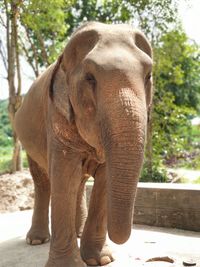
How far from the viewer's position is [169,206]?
16.0ft

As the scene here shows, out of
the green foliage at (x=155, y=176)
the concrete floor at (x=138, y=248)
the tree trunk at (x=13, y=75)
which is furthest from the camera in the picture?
the green foliage at (x=155, y=176)

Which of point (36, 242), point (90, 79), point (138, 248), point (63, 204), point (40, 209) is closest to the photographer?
point (90, 79)

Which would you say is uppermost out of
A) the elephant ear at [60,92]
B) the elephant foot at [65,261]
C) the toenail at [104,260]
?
the elephant ear at [60,92]

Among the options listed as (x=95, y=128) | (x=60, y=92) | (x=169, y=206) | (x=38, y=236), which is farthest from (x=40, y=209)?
(x=95, y=128)

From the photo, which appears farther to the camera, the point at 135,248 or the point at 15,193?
the point at 15,193

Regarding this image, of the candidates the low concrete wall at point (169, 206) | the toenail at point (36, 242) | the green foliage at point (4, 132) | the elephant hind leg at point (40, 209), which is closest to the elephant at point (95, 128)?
the elephant hind leg at point (40, 209)

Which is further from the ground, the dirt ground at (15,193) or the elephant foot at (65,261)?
the elephant foot at (65,261)

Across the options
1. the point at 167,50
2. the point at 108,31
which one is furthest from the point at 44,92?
the point at 167,50

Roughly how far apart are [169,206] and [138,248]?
40.7 inches

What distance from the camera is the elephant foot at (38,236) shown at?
4297 millimetres

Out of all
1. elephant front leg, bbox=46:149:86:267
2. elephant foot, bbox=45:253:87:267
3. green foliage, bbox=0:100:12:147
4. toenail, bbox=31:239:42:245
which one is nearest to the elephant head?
elephant front leg, bbox=46:149:86:267

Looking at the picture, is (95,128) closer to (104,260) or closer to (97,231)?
(97,231)

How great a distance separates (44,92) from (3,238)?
2.12 m

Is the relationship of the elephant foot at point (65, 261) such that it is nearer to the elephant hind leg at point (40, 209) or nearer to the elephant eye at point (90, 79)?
the elephant hind leg at point (40, 209)
